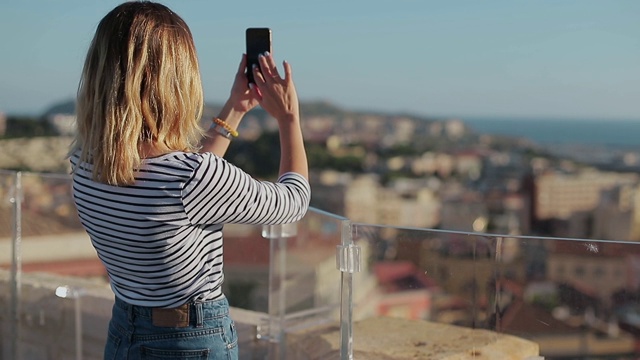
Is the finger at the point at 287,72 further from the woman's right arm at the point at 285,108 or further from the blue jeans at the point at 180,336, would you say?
the blue jeans at the point at 180,336

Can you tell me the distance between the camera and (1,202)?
10.1 feet

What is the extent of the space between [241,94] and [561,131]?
103282mm

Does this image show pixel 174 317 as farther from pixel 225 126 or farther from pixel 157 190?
pixel 225 126

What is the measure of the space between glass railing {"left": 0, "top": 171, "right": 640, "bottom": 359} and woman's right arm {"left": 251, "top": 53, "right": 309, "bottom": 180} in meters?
0.51

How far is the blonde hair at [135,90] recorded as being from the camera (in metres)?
1.25

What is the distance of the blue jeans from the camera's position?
132 cm

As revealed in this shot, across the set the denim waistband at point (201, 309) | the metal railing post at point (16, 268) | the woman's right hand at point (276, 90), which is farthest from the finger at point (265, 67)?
the metal railing post at point (16, 268)

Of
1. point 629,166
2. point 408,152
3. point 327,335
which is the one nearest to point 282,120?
point 327,335

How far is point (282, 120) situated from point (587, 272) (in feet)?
3.18

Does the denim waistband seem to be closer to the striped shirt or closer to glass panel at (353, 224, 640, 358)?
the striped shirt

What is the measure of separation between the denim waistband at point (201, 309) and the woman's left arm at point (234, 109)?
0.33m

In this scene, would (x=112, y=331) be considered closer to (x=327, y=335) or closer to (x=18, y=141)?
(x=327, y=335)

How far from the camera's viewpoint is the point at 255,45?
1.55m

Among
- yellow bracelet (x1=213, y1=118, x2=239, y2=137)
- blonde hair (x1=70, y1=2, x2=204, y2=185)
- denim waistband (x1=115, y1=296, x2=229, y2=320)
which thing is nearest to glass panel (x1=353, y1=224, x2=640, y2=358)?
yellow bracelet (x1=213, y1=118, x2=239, y2=137)
